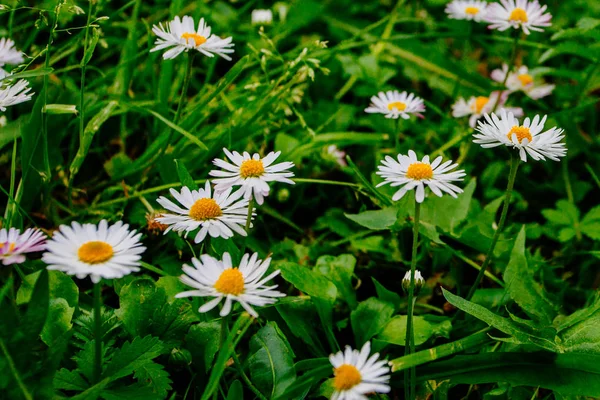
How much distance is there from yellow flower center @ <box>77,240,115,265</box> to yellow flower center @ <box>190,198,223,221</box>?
0.20 meters

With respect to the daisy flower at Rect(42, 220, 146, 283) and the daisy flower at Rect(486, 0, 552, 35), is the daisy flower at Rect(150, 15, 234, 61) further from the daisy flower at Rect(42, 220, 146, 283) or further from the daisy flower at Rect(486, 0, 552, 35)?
the daisy flower at Rect(486, 0, 552, 35)

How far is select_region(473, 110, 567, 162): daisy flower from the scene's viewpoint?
3.78ft

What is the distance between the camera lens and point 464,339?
46.2 inches

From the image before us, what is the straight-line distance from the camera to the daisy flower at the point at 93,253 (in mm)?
882

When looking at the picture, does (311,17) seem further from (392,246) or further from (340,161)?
(392,246)

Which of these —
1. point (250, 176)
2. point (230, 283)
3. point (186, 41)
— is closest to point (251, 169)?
point (250, 176)

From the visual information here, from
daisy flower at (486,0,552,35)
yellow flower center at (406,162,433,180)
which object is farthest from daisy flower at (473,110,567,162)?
daisy flower at (486,0,552,35)

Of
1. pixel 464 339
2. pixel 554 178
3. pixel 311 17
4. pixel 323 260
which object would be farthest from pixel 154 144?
pixel 554 178

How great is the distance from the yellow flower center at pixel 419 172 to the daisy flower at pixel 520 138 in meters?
0.11

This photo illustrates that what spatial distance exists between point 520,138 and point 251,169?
1.72 ft

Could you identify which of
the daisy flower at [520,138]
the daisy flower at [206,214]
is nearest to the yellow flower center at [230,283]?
the daisy flower at [206,214]

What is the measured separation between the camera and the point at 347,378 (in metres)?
0.86

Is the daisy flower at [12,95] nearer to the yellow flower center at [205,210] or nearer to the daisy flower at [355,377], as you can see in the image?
the yellow flower center at [205,210]

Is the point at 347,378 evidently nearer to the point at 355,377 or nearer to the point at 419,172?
the point at 355,377
